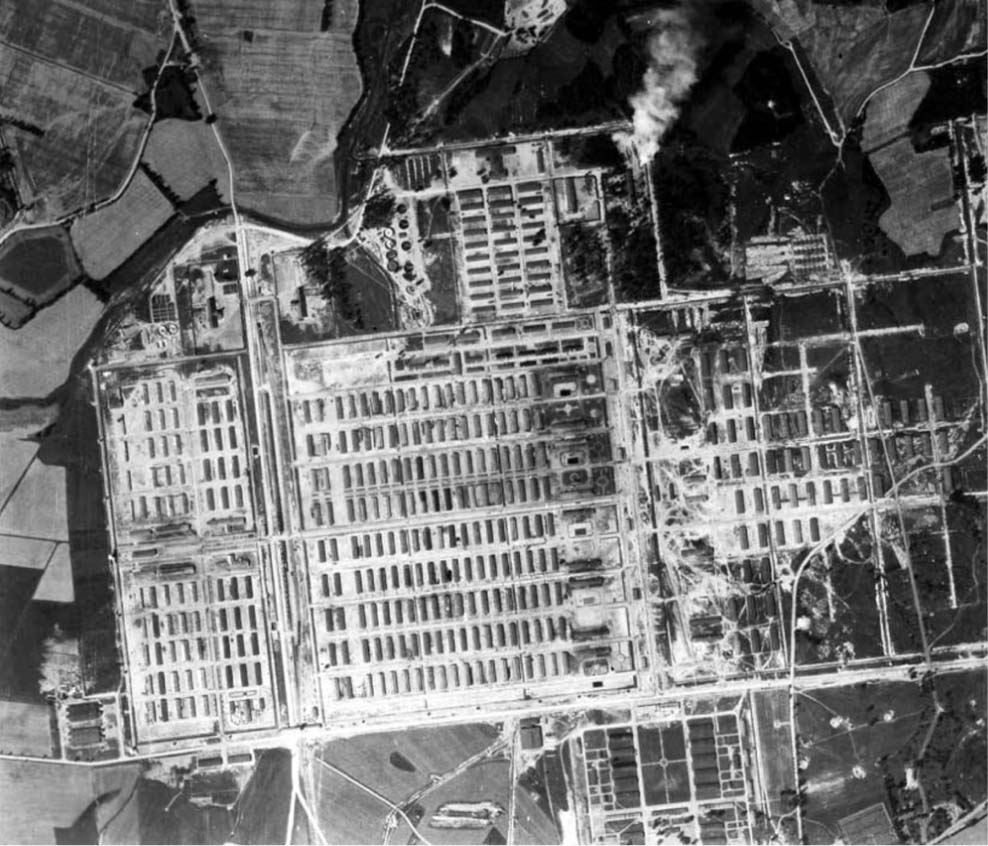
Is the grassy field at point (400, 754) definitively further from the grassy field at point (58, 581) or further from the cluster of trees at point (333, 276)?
the cluster of trees at point (333, 276)

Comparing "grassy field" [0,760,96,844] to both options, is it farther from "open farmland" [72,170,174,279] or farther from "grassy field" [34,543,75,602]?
"open farmland" [72,170,174,279]

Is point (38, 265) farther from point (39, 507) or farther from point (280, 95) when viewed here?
point (280, 95)

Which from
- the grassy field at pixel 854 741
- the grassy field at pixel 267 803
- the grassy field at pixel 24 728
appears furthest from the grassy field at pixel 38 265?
the grassy field at pixel 854 741

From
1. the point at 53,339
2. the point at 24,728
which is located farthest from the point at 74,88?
the point at 24,728

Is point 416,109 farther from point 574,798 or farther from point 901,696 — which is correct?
point 901,696

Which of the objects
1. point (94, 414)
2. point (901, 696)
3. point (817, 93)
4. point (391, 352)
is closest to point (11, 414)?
point (94, 414)
